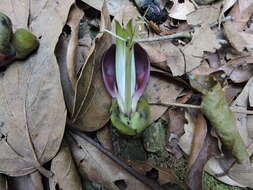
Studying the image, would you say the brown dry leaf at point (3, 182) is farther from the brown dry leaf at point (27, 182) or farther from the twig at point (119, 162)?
the twig at point (119, 162)

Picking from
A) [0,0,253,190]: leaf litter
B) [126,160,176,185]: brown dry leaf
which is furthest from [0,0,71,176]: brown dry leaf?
[126,160,176,185]: brown dry leaf

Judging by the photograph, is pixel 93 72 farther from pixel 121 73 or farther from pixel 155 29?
pixel 155 29

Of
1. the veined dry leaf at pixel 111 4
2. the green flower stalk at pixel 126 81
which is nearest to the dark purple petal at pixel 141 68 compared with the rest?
the green flower stalk at pixel 126 81

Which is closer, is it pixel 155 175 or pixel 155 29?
pixel 155 175

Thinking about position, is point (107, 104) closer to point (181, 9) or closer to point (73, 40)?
point (73, 40)

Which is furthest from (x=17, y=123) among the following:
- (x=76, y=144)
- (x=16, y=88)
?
(x=76, y=144)

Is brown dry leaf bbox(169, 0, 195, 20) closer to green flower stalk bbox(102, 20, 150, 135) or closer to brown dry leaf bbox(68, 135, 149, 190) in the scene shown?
green flower stalk bbox(102, 20, 150, 135)

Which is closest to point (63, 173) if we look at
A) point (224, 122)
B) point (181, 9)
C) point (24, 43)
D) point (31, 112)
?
point (31, 112)

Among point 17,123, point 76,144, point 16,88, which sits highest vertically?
point 16,88
